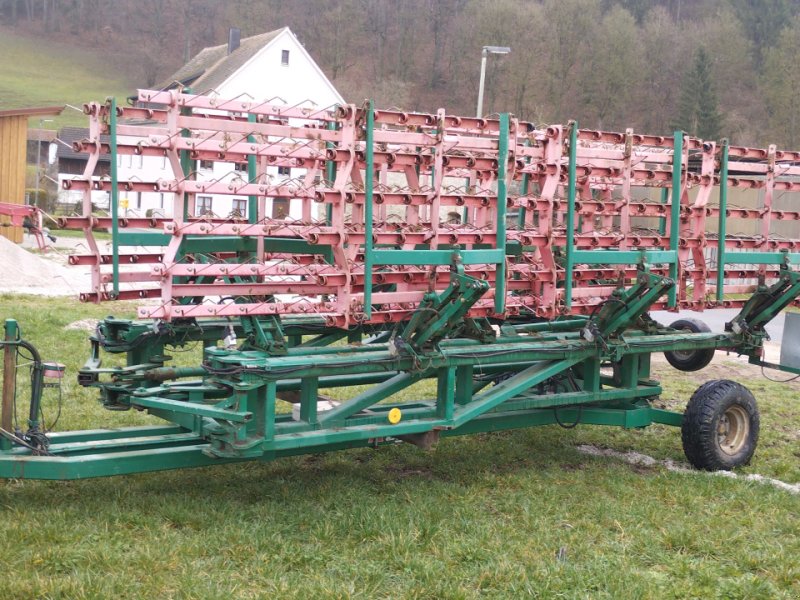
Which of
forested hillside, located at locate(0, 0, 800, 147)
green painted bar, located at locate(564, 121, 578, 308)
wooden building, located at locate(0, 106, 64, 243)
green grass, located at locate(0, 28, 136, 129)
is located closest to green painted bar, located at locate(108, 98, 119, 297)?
green painted bar, located at locate(564, 121, 578, 308)

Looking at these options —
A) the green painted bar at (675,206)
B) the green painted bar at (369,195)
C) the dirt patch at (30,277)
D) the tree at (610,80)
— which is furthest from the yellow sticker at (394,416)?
the tree at (610,80)

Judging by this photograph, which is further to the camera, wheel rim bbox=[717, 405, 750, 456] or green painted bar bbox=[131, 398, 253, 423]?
wheel rim bbox=[717, 405, 750, 456]

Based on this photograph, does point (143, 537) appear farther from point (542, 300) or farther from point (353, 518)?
A: point (542, 300)

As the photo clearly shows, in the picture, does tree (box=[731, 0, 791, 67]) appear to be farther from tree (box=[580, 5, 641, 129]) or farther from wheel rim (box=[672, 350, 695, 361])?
wheel rim (box=[672, 350, 695, 361])

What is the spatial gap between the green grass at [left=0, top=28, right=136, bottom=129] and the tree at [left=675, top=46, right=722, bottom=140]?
44211mm

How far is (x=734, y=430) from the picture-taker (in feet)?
26.7

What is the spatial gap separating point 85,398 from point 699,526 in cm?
599

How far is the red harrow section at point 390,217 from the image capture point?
6059mm

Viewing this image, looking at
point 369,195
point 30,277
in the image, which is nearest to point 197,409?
point 369,195

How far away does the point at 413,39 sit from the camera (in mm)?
85938

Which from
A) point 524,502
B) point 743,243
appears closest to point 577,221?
point 743,243

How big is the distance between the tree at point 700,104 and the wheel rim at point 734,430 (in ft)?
181

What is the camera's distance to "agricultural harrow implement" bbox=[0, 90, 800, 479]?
5.89 meters

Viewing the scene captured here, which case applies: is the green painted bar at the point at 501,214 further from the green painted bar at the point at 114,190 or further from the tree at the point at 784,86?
the tree at the point at 784,86
